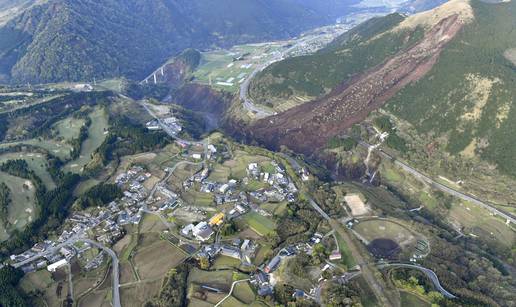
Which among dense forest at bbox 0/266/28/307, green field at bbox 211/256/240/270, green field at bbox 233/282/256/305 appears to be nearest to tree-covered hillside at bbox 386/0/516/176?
green field at bbox 211/256/240/270

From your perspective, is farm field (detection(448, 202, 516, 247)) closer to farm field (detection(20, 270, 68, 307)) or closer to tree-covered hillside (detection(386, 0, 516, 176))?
tree-covered hillside (detection(386, 0, 516, 176))

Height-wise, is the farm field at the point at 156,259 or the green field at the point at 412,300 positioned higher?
the farm field at the point at 156,259

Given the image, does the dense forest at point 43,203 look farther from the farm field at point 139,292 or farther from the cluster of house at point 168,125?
the cluster of house at point 168,125

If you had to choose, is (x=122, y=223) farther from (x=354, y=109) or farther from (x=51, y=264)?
(x=354, y=109)

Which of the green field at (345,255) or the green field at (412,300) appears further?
the green field at (345,255)

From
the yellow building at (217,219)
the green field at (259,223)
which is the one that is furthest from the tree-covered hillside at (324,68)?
the yellow building at (217,219)

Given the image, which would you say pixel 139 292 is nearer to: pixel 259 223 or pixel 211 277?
pixel 211 277
